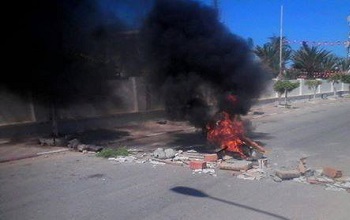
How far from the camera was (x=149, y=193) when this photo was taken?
20.9 feet

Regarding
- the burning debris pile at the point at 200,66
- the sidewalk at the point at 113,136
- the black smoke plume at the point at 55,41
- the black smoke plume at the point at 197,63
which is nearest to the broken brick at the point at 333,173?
the burning debris pile at the point at 200,66

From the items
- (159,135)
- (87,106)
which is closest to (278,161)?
(159,135)

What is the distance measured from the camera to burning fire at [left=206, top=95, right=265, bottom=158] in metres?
9.37

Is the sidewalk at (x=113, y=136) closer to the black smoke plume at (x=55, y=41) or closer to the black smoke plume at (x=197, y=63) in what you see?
the black smoke plume at (x=55, y=41)

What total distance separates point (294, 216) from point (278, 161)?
12.7ft

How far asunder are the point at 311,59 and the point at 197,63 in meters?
33.6

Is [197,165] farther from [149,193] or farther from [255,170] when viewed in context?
[149,193]

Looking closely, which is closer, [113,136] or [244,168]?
[244,168]

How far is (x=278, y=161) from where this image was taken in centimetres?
904

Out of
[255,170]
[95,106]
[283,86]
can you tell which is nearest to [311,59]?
[283,86]

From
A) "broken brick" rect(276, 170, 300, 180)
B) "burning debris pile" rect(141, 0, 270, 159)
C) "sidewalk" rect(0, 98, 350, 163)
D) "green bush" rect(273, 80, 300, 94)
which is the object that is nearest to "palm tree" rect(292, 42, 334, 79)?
"green bush" rect(273, 80, 300, 94)

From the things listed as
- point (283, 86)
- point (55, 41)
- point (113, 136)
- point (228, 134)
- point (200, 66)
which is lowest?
point (113, 136)

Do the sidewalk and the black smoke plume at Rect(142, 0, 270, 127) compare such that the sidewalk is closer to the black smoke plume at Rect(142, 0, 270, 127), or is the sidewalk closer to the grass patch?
the grass patch

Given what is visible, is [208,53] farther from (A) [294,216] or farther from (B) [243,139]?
(A) [294,216]
